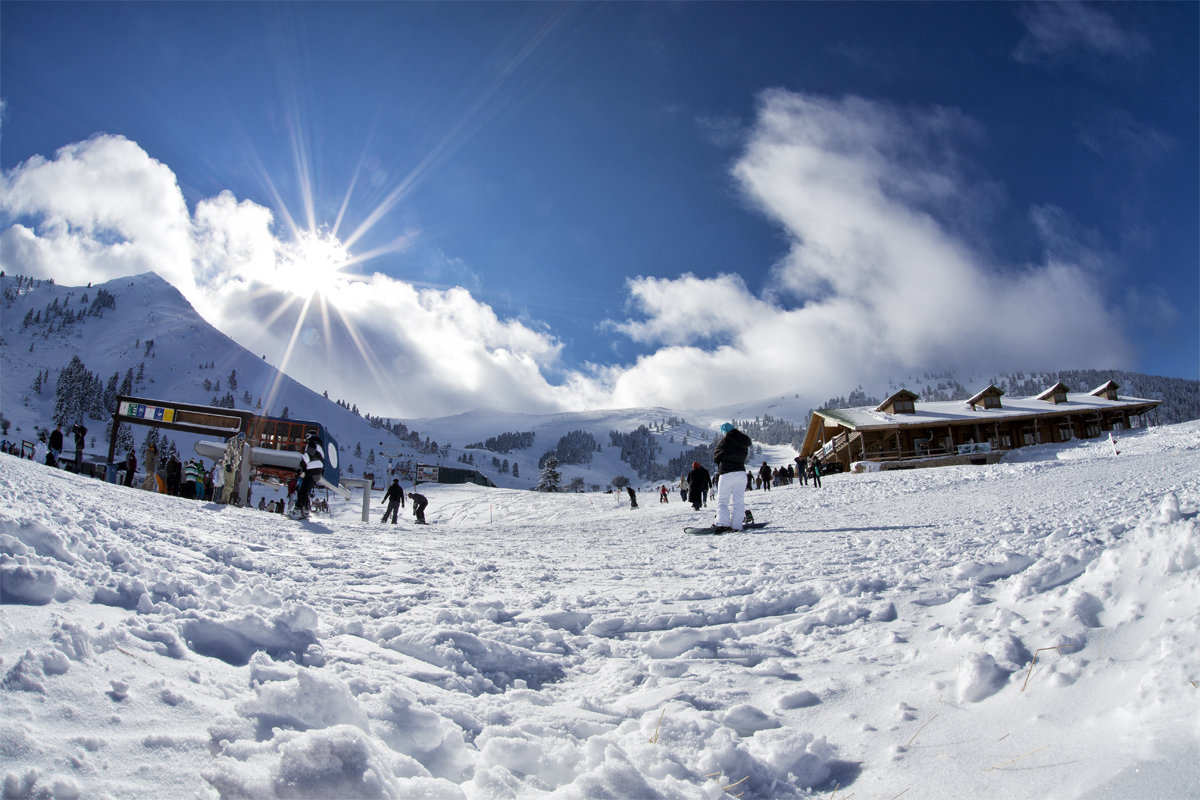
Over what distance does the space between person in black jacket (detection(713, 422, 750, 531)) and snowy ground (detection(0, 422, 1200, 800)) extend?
4.71 m

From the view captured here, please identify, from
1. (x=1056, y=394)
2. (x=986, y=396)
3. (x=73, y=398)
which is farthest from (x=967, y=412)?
(x=73, y=398)

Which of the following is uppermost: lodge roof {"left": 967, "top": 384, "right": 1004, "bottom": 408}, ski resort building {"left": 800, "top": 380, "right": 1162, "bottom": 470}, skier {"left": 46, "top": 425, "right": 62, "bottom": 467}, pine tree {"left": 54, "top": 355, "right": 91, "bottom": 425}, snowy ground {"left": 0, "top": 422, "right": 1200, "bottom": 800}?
pine tree {"left": 54, "top": 355, "right": 91, "bottom": 425}

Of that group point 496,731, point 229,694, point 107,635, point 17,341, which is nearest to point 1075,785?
point 496,731

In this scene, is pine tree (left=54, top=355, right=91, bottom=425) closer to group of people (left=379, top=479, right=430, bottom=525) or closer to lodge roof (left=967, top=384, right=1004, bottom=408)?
group of people (left=379, top=479, right=430, bottom=525)

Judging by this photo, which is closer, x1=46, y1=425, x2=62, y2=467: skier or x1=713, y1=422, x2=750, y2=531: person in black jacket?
x1=713, y1=422, x2=750, y2=531: person in black jacket

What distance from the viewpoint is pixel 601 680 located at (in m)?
3.11

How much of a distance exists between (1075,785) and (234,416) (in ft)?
104

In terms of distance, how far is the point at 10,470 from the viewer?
7.84m

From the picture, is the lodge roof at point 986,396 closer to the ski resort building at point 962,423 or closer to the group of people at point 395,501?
the ski resort building at point 962,423

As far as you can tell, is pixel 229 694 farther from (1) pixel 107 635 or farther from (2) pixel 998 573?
(2) pixel 998 573

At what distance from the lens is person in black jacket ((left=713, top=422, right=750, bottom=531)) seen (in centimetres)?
984

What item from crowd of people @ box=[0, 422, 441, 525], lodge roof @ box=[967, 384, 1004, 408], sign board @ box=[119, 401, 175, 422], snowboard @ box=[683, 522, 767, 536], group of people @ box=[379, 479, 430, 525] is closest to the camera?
snowboard @ box=[683, 522, 767, 536]

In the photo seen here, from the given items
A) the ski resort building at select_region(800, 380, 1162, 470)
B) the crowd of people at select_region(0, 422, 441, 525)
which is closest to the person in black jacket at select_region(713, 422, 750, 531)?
the crowd of people at select_region(0, 422, 441, 525)

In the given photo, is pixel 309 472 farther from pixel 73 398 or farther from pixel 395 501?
pixel 73 398
